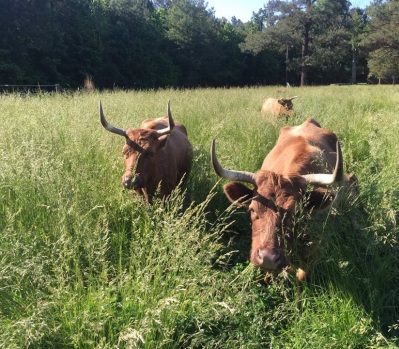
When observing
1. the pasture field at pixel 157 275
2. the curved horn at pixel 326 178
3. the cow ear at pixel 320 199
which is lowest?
the pasture field at pixel 157 275

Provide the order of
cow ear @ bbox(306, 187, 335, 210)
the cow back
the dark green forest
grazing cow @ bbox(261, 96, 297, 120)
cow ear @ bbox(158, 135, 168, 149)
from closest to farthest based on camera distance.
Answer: cow ear @ bbox(306, 187, 335, 210), the cow back, cow ear @ bbox(158, 135, 168, 149), grazing cow @ bbox(261, 96, 297, 120), the dark green forest

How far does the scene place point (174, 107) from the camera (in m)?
9.33

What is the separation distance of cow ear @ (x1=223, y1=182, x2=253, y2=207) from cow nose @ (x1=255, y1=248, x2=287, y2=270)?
63cm

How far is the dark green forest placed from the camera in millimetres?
29250

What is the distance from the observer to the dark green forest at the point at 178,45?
29.2m

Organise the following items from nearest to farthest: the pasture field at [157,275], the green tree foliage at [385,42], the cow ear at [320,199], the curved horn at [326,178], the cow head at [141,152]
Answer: the pasture field at [157,275]
the curved horn at [326,178]
the cow ear at [320,199]
the cow head at [141,152]
the green tree foliage at [385,42]

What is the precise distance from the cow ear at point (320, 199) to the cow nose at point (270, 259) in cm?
55

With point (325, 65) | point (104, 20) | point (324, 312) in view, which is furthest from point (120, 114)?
point (325, 65)

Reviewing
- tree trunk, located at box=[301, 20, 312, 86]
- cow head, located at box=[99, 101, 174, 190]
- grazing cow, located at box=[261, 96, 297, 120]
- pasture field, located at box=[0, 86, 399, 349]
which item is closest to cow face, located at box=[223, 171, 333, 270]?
pasture field, located at box=[0, 86, 399, 349]

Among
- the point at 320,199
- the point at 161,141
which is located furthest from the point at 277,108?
the point at 320,199

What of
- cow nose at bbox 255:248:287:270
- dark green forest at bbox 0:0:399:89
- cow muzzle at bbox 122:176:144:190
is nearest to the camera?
cow nose at bbox 255:248:287:270

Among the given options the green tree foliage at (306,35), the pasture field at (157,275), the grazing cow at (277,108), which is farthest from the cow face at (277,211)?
the green tree foliage at (306,35)

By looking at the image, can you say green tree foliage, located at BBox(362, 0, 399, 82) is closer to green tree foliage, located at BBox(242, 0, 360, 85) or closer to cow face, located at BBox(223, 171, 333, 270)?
green tree foliage, located at BBox(242, 0, 360, 85)

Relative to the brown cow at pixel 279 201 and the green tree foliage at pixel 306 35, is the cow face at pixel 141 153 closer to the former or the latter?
the brown cow at pixel 279 201
